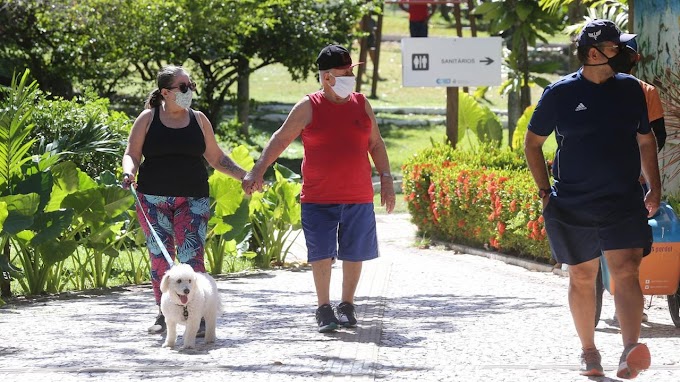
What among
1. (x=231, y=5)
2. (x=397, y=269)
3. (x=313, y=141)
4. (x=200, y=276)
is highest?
(x=231, y=5)

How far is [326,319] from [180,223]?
40.4 inches

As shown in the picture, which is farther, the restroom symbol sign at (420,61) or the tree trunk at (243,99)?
the tree trunk at (243,99)

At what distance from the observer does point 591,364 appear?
615 cm

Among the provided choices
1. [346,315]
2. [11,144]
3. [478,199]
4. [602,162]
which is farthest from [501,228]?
[602,162]

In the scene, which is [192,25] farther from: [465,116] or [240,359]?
[240,359]

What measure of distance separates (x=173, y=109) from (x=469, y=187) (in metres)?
6.66

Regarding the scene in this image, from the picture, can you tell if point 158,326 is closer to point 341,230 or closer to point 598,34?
point 341,230

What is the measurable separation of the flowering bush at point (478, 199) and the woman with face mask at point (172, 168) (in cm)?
488

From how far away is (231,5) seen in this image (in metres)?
22.3

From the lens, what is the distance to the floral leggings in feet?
24.7

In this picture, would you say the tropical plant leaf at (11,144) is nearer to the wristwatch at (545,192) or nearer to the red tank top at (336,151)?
the red tank top at (336,151)

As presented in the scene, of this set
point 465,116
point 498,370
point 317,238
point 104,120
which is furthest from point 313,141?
point 465,116

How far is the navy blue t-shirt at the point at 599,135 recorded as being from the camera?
238 inches

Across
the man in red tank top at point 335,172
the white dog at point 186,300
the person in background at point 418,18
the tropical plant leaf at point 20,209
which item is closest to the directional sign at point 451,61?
the person in background at point 418,18
